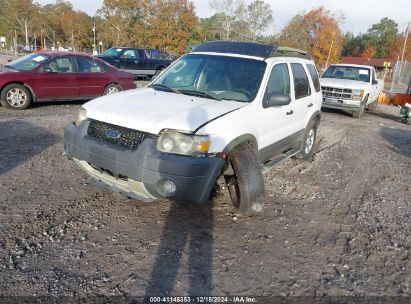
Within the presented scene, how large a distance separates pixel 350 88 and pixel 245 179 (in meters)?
9.47

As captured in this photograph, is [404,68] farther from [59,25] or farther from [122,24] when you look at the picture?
[59,25]

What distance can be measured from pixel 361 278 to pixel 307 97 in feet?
10.8

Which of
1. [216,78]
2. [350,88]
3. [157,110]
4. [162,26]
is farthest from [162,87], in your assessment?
[162,26]

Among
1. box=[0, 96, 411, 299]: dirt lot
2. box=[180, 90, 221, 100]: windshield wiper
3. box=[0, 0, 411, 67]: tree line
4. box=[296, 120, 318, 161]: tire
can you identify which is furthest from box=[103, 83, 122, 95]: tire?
box=[0, 0, 411, 67]: tree line

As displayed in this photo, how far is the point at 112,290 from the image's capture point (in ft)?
9.27

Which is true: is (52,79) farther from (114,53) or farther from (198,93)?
(114,53)

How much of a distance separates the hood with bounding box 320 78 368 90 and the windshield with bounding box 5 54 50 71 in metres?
8.90

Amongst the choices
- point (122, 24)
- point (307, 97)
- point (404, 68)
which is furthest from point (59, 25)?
point (307, 97)

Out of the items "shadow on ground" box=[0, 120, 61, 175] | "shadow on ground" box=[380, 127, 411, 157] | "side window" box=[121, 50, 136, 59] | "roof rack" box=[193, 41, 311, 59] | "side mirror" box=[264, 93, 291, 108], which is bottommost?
"shadow on ground" box=[380, 127, 411, 157]

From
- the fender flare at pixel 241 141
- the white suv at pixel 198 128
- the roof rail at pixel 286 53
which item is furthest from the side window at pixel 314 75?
the fender flare at pixel 241 141

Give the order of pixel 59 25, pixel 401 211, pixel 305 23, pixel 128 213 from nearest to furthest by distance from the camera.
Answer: pixel 128 213 → pixel 401 211 → pixel 305 23 → pixel 59 25

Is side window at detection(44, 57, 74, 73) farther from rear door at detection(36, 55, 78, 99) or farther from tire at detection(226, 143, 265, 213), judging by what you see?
tire at detection(226, 143, 265, 213)

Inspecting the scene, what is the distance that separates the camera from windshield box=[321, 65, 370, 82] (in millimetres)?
13057

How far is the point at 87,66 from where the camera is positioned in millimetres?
10023
